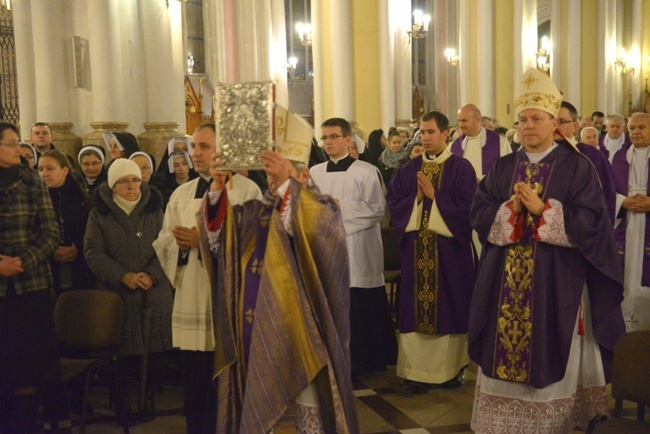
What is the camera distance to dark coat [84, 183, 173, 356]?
522 centimetres

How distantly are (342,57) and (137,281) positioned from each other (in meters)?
9.33

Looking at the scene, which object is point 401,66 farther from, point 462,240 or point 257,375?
point 257,375

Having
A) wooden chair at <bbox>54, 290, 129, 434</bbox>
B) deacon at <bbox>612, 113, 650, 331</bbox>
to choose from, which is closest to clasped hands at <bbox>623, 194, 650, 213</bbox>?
deacon at <bbox>612, 113, 650, 331</bbox>

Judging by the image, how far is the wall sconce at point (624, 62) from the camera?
25.0m

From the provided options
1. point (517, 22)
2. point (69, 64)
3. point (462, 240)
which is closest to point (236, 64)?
point (517, 22)

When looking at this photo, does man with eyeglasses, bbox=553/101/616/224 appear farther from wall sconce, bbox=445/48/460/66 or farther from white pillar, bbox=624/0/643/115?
white pillar, bbox=624/0/643/115

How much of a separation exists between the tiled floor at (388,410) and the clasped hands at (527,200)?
1.56 meters

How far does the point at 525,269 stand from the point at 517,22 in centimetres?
1536

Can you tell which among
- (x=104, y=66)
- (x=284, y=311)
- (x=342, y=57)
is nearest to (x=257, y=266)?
(x=284, y=311)

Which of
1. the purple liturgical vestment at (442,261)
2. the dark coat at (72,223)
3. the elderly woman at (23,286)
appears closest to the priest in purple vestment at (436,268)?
the purple liturgical vestment at (442,261)

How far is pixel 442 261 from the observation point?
578 centimetres

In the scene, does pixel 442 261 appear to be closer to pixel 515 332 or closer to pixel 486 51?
pixel 515 332

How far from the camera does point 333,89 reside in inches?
556

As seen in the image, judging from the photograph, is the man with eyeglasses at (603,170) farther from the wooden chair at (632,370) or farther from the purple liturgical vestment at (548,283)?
the wooden chair at (632,370)
